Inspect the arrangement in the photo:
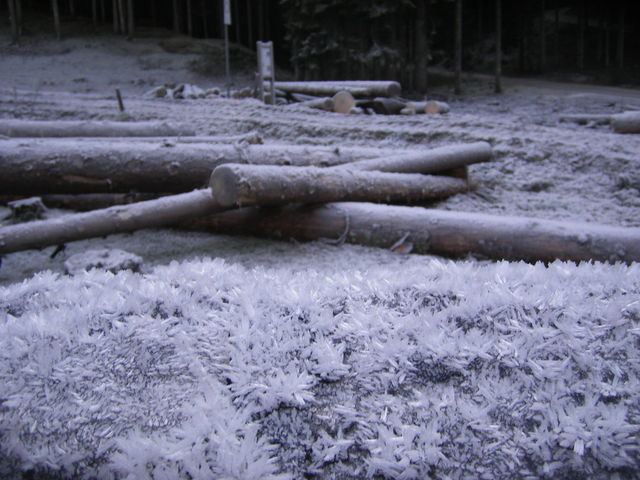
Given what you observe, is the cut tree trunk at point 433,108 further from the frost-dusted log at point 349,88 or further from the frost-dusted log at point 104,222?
the frost-dusted log at point 104,222

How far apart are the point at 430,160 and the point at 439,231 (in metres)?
1.65

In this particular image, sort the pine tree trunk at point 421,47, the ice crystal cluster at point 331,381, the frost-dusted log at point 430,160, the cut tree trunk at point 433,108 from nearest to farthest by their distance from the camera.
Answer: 1. the ice crystal cluster at point 331,381
2. the frost-dusted log at point 430,160
3. the cut tree trunk at point 433,108
4. the pine tree trunk at point 421,47

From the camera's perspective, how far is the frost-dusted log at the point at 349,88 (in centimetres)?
1066

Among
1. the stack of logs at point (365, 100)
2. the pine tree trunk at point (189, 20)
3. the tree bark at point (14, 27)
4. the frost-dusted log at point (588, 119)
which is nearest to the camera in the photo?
the frost-dusted log at point (588, 119)

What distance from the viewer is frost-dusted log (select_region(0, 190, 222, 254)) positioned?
12.1ft

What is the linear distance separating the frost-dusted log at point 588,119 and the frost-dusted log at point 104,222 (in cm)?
768

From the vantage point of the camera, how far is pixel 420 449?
3.04 ft

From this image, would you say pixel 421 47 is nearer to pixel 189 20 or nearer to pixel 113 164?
pixel 113 164

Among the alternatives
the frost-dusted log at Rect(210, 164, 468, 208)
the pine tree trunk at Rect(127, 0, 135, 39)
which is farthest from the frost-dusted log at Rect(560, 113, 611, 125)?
the pine tree trunk at Rect(127, 0, 135, 39)

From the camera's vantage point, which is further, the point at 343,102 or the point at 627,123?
the point at 343,102

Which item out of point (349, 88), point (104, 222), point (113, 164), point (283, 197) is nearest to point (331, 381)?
point (283, 197)

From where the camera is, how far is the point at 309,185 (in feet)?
13.3

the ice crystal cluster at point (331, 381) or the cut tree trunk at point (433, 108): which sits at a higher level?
the cut tree trunk at point (433, 108)

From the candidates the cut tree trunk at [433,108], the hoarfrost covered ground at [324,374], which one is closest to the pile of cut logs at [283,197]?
the hoarfrost covered ground at [324,374]
